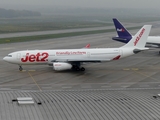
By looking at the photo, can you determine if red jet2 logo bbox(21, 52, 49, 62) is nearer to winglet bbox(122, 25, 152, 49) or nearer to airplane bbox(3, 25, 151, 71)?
airplane bbox(3, 25, 151, 71)

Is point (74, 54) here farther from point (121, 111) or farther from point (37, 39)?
point (37, 39)

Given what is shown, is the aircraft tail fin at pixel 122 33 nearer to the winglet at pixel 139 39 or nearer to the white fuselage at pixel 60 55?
the winglet at pixel 139 39

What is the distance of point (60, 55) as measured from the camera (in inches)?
2167

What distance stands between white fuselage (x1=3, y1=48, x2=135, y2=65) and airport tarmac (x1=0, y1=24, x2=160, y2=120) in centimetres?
210

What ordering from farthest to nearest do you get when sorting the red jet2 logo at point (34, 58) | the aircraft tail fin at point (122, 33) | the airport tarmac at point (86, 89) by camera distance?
the aircraft tail fin at point (122, 33) → the red jet2 logo at point (34, 58) → the airport tarmac at point (86, 89)

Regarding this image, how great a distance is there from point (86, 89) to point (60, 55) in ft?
43.3

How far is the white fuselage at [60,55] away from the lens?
54312 millimetres

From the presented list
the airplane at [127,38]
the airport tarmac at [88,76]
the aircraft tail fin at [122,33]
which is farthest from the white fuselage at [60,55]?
the aircraft tail fin at [122,33]

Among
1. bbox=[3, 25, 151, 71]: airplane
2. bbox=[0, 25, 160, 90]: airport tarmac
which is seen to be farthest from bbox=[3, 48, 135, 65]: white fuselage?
bbox=[0, 25, 160, 90]: airport tarmac

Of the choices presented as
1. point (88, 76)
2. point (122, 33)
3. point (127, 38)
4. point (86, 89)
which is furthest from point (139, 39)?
point (86, 89)

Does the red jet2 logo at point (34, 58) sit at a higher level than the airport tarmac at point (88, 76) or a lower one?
higher

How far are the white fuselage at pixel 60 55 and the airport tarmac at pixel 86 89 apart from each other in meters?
2.10

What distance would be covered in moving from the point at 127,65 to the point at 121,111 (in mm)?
38311

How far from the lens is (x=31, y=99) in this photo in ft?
85.9
